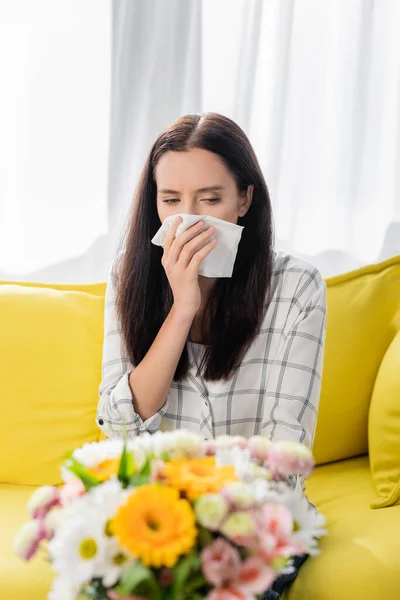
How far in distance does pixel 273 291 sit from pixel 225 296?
103mm

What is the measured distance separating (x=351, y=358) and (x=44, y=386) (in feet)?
2.34

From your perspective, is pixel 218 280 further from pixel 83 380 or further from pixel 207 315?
pixel 83 380

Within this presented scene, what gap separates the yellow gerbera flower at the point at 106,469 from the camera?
844 millimetres

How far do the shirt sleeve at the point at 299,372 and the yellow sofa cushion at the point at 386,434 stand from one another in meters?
0.24

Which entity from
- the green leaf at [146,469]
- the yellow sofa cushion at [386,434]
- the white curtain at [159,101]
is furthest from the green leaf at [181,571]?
the white curtain at [159,101]

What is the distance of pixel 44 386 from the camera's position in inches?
71.6

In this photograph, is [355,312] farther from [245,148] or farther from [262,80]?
[262,80]

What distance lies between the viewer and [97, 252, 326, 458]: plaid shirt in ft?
4.93

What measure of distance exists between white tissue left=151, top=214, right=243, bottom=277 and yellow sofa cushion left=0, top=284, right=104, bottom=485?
0.41 metres

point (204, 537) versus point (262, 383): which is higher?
point (204, 537)

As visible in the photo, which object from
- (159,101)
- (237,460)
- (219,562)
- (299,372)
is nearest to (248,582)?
(219,562)

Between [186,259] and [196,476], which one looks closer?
[196,476]

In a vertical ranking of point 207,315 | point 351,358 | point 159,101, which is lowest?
point 351,358

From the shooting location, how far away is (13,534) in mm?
1528
